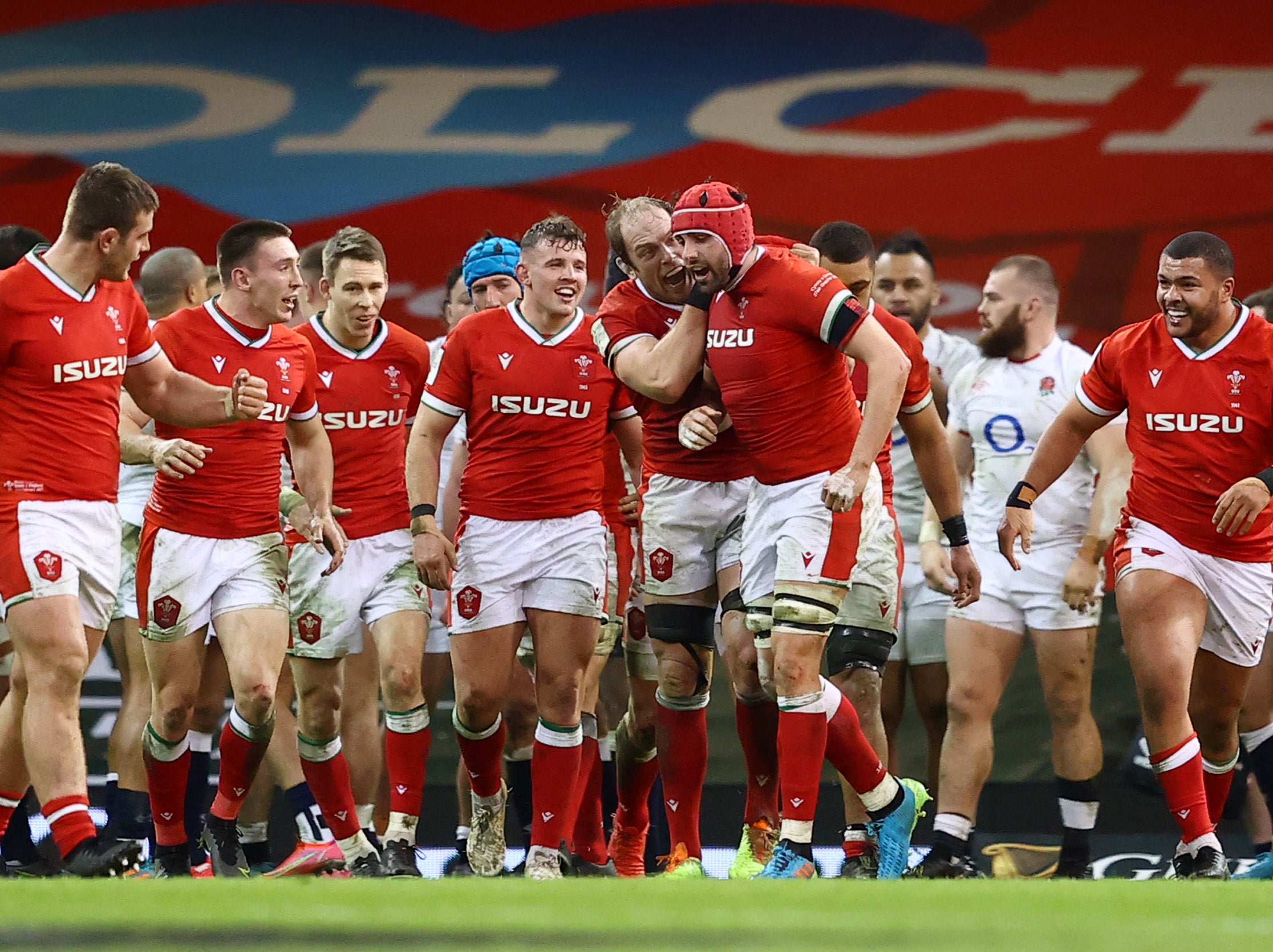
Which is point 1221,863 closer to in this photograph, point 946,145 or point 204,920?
point 204,920

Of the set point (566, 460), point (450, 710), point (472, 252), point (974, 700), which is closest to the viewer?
point (566, 460)

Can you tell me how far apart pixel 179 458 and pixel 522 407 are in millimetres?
1258

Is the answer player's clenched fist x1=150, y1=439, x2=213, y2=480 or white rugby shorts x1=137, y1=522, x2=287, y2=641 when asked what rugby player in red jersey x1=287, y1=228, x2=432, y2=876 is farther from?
player's clenched fist x1=150, y1=439, x2=213, y2=480

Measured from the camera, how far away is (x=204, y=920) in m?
3.60

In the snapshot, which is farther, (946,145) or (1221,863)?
(946,145)

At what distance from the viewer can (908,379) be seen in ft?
19.2

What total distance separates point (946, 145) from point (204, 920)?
27.4 ft

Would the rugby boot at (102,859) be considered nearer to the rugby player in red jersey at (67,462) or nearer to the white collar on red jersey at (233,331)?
the rugby player in red jersey at (67,462)

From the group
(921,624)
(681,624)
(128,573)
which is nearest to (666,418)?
(681,624)

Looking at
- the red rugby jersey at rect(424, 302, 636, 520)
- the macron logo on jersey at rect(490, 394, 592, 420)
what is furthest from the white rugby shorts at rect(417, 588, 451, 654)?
the macron logo on jersey at rect(490, 394, 592, 420)

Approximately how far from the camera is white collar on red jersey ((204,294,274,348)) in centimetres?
661

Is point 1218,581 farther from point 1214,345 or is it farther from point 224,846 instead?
point 224,846

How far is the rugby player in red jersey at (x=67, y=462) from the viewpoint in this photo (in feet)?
17.5

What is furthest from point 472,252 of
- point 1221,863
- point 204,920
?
point 204,920
